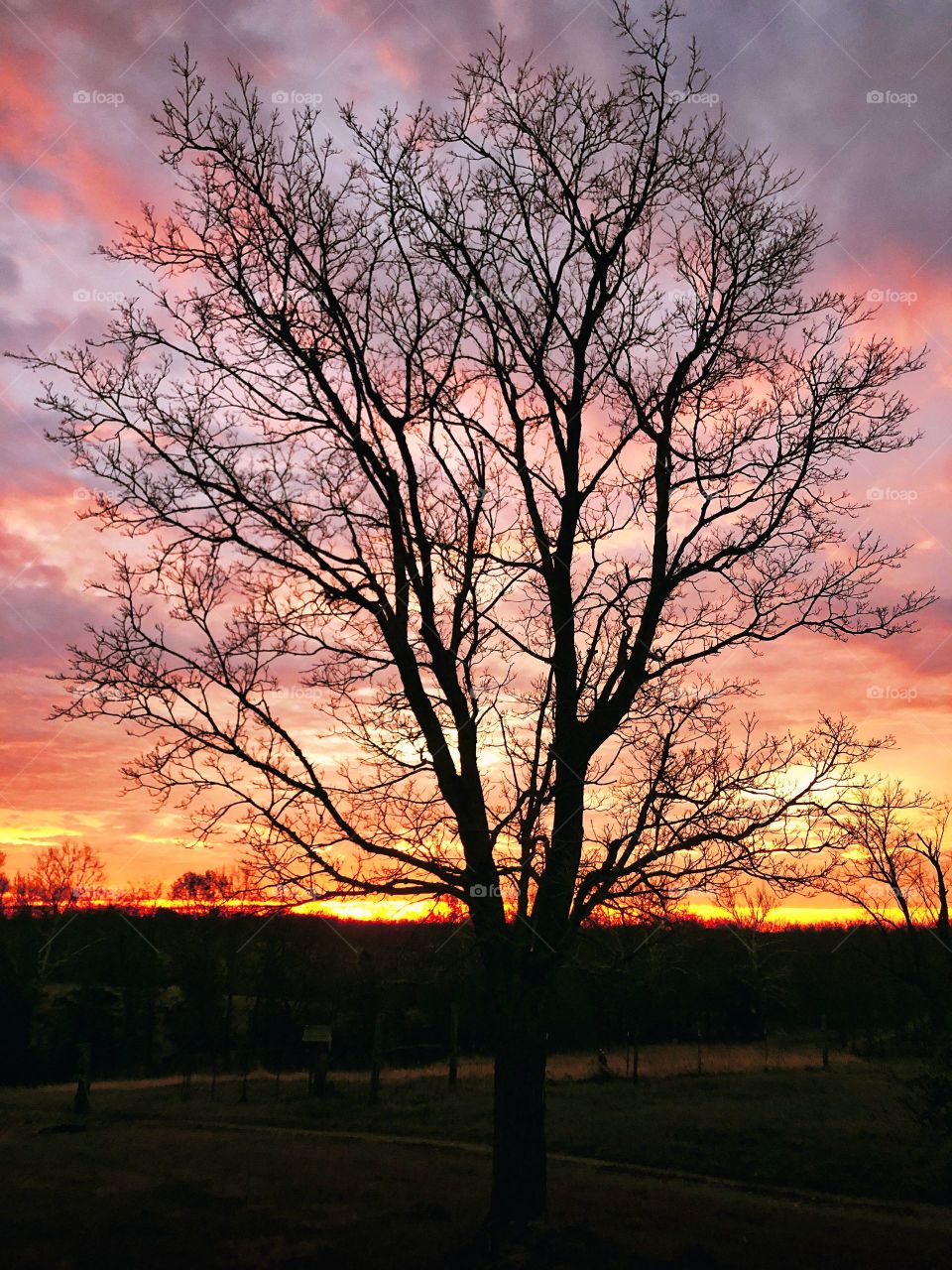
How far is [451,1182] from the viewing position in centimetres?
1494

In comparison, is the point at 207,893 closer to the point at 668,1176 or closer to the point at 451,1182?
the point at 451,1182

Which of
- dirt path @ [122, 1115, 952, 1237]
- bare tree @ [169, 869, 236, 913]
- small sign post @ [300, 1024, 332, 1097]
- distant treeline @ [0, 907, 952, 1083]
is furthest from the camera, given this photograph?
distant treeline @ [0, 907, 952, 1083]

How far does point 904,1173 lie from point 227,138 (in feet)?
64.4

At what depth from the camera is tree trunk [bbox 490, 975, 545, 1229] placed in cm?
1009

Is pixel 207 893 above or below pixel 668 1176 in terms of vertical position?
above

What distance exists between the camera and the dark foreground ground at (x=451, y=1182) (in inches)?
403

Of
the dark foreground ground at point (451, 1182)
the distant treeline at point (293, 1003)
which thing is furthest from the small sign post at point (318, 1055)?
the distant treeline at point (293, 1003)

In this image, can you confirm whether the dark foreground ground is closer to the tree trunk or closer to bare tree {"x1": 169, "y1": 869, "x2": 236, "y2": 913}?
the tree trunk

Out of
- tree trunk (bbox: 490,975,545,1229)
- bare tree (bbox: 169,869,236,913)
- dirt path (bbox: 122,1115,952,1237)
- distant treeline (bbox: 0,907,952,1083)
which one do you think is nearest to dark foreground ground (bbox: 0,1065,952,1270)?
dirt path (bbox: 122,1115,952,1237)

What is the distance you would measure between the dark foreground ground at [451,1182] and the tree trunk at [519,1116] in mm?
440

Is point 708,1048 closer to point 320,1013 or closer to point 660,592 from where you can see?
point 320,1013

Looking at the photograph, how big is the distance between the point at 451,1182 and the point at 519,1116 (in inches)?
237

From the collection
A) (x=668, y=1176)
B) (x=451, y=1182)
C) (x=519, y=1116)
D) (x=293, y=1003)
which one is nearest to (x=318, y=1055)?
(x=293, y=1003)

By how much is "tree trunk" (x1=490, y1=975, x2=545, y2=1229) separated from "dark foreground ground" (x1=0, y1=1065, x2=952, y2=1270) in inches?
17.3
